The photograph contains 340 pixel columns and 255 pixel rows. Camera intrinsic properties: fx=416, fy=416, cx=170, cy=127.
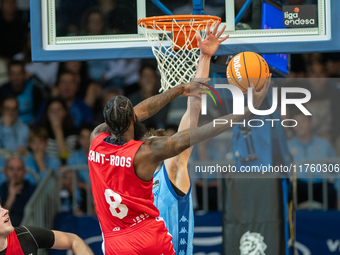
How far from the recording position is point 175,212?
2.99 metres

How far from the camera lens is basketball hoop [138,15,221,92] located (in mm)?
3062

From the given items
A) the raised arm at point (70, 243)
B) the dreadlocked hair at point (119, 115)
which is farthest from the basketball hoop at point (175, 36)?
the raised arm at point (70, 243)

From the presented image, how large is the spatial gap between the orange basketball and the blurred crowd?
1.77 meters

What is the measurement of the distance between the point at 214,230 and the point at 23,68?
10.3 ft

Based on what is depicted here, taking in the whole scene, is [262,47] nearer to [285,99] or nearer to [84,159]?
[285,99]

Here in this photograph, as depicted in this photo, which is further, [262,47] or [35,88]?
[35,88]

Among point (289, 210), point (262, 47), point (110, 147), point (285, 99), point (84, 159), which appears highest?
point (262, 47)

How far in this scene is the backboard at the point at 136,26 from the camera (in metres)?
3.14

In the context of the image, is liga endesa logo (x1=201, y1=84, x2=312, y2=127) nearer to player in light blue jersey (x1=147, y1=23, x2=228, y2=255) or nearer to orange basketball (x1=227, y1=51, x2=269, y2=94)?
orange basketball (x1=227, y1=51, x2=269, y2=94)

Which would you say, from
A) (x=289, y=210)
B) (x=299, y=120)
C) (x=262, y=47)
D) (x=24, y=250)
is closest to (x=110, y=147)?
(x=24, y=250)

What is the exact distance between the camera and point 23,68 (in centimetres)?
536

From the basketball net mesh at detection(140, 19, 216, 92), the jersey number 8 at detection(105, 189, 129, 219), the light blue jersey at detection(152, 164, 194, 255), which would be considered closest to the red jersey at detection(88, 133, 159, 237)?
the jersey number 8 at detection(105, 189, 129, 219)

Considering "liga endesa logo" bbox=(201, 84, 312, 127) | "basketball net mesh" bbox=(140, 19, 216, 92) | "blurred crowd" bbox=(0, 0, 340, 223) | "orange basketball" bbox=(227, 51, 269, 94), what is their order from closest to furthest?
"liga endesa logo" bbox=(201, 84, 312, 127)
"orange basketball" bbox=(227, 51, 269, 94)
"basketball net mesh" bbox=(140, 19, 216, 92)
"blurred crowd" bbox=(0, 0, 340, 223)

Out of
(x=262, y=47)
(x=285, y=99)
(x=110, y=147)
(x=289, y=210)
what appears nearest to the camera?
(x=110, y=147)
